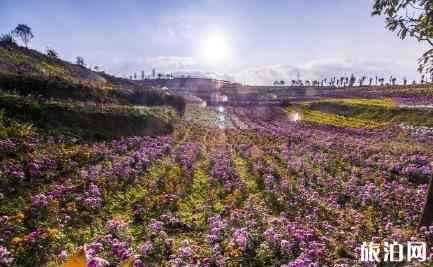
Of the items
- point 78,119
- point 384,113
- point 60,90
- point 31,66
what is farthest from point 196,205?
point 384,113

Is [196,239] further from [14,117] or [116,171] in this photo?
[14,117]

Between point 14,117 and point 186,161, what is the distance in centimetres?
962

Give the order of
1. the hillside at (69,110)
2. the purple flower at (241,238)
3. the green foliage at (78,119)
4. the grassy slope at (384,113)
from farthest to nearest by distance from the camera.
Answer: the grassy slope at (384,113) → the hillside at (69,110) → the green foliage at (78,119) → the purple flower at (241,238)

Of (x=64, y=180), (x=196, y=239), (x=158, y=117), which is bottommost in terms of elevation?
(x=196, y=239)

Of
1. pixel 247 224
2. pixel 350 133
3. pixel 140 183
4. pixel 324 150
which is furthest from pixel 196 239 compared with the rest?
pixel 350 133

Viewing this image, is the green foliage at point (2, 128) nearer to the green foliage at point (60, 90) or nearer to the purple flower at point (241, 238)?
the green foliage at point (60, 90)

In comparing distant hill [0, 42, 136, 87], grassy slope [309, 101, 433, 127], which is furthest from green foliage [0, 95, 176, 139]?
grassy slope [309, 101, 433, 127]

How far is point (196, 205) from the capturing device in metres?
15.5

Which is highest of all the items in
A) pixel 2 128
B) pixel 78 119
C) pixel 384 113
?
pixel 384 113

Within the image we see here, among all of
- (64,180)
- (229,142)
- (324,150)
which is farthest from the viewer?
(229,142)

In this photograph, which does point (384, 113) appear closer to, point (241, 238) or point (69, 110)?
point (69, 110)

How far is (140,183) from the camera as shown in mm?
17828

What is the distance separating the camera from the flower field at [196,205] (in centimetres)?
1023

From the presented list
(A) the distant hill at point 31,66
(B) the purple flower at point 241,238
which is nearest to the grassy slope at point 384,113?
(A) the distant hill at point 31,66
